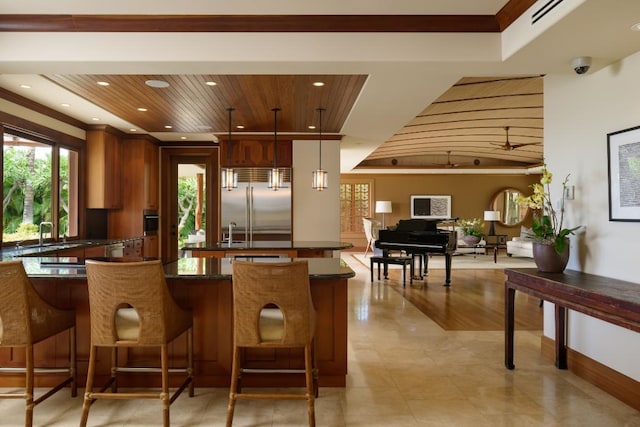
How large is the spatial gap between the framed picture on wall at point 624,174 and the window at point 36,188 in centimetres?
559

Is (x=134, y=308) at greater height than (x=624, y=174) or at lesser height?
lesser

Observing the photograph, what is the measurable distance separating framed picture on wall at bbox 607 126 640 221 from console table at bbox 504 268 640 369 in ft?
1.56

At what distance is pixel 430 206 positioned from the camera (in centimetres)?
1423

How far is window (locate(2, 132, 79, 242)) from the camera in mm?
4973

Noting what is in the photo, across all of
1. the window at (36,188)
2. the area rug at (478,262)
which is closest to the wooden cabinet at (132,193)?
the window at (36,188)

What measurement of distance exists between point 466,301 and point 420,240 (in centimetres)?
197

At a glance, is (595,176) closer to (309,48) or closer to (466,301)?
(309,48)

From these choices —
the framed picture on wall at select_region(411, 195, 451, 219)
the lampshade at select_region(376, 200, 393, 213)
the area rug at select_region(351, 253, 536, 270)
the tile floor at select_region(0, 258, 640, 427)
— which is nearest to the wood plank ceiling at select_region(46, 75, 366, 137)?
the tile floor at select_region(0, 258, 640, 427)

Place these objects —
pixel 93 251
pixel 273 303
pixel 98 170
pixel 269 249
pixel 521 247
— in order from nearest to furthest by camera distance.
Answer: pixel 273 303, pixel 269 249, pixel 93 251, pixel 98 170, pixel 521 247

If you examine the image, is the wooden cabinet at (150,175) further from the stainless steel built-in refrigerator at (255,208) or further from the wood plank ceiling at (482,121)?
the wood plank ceiling at (482,121)

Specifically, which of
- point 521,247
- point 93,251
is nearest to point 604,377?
point 93,251

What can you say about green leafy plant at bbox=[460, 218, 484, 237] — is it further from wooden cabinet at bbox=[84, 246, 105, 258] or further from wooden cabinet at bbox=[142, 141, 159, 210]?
wooden cabinet at bbox=[84, 246, 105, 258]

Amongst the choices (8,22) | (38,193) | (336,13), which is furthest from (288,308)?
(38,193)

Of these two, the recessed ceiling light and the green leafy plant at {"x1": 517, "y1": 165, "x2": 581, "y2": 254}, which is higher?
the recessed ceiling light
